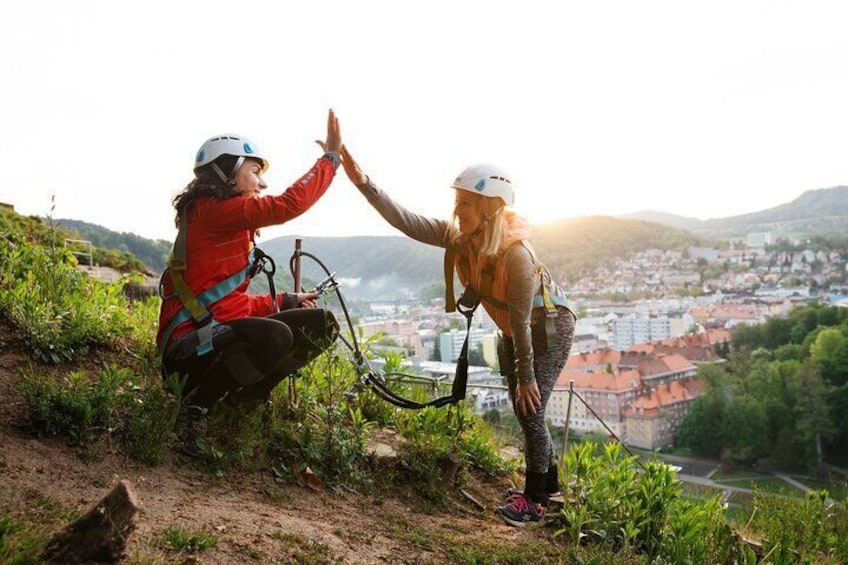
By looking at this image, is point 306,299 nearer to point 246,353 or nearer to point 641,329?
point 246,353

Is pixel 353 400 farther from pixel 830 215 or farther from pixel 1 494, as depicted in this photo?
pixel 830 215

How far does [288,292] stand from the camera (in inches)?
178

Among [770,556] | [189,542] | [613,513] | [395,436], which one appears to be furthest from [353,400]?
[770,556]

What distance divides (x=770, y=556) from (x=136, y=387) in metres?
4.23

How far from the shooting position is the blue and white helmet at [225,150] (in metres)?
3.77

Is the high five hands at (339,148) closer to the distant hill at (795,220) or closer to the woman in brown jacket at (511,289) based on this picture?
the woman in brown jacket at (511,289)

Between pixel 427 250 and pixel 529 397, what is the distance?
37.1 meters

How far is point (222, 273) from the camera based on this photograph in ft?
12.3

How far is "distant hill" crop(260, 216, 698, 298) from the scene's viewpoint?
47.0ft

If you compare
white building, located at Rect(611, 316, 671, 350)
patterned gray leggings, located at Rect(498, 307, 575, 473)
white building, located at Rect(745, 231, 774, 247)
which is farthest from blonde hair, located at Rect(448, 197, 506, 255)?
white building, located at Rect(745, 231, 774, 247)

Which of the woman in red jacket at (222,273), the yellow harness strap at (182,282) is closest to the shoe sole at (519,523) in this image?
the woman in red jacket at (222,273)

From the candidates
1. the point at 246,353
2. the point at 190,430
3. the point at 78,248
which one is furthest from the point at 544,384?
the point at 78,248

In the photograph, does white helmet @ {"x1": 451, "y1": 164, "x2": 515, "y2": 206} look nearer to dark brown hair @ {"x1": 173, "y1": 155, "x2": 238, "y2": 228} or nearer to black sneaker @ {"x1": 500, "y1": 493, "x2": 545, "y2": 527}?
dark brown hair @ {"x1": 173, "y1": 155, "x2": 238, "y2": 228}

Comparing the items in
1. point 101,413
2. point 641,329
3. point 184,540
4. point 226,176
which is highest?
point 226,176
